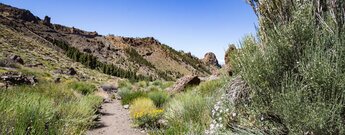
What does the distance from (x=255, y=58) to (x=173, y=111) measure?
5.17 m

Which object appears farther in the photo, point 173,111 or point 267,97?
point 173,111

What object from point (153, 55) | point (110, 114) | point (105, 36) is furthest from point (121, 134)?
point (105, 36)

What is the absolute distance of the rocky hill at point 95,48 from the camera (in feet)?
229

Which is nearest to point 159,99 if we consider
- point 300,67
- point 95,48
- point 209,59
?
point 300,67

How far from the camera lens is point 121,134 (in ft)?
33.4

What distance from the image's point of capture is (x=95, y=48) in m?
102

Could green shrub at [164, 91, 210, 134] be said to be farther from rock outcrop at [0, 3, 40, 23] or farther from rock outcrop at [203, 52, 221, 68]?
rock outcrop at [203, 52, 221, 68]

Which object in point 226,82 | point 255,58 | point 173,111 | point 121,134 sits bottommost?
point 121,134

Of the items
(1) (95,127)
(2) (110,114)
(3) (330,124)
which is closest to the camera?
(3) (330,124)

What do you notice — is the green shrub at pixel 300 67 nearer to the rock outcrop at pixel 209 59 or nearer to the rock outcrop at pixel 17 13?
the rock outcrop at pixel 17 13

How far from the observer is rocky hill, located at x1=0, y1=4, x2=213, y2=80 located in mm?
69850

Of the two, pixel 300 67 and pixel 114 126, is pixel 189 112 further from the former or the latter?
pixel 300 67

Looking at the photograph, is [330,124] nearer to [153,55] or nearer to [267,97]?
[267,97]

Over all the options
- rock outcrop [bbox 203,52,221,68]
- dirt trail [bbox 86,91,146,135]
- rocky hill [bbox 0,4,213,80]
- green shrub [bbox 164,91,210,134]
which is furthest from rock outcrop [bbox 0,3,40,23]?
green shrub [bbox 164,91,210,134]
